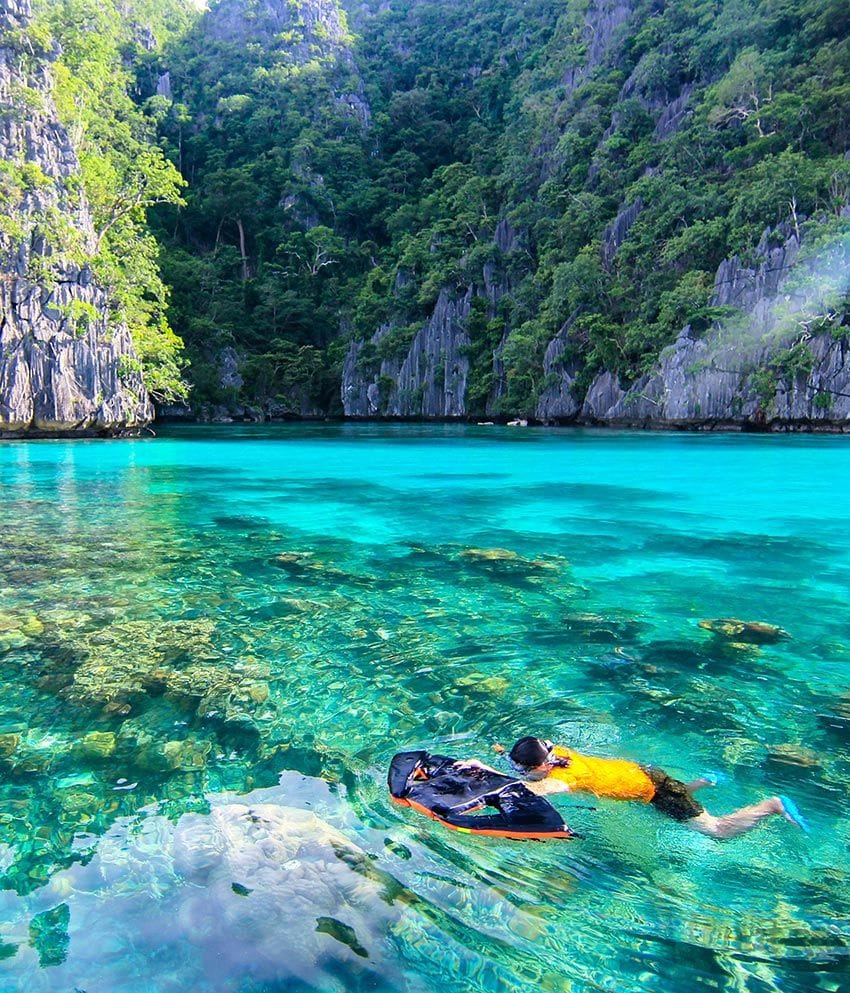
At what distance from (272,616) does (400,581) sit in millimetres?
1531

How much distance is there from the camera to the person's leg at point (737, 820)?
2879mm

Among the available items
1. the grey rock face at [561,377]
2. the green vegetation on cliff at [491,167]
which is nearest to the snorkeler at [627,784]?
the green vegetation on cliff at [491,167]

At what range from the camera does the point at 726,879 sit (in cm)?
260

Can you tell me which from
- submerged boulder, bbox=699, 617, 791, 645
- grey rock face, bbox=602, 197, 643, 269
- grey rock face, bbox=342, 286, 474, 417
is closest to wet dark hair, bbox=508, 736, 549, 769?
submerged boulder, bbox=699, 617, 791, 645

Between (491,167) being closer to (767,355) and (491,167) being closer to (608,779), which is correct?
(767,355)


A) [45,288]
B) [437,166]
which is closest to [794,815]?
[45,288]

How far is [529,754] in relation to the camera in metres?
3.13

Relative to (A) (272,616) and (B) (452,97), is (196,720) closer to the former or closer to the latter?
(A) (272,616)

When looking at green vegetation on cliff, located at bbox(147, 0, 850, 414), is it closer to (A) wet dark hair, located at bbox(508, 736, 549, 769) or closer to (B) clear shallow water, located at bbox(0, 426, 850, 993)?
(B) clear shallow water, located at bbox(0, 426, 850, 993)

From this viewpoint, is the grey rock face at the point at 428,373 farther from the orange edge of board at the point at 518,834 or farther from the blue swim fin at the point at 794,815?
the orange edge of board at the point at 518,834

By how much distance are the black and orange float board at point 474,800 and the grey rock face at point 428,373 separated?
4441cm

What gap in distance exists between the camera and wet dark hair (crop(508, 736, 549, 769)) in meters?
3.12

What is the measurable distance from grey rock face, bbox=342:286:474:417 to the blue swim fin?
146ft

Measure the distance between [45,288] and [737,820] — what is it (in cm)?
3267
